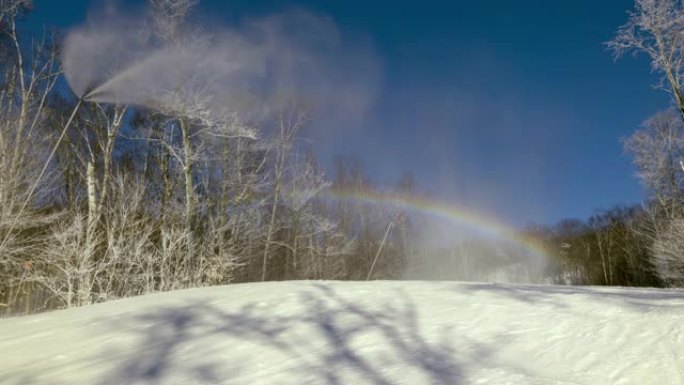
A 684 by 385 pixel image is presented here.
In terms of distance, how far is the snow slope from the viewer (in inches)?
155

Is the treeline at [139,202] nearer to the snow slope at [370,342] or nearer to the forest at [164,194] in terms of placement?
the forest at [164,194]

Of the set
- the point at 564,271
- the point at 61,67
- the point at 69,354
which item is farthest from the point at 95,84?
the point at 564,271

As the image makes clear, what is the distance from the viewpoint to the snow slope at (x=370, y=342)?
A: 12.9ft

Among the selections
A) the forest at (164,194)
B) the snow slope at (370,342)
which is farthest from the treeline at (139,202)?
the snow slope at (370,342)

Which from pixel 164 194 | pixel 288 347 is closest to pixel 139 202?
pixel 164 194

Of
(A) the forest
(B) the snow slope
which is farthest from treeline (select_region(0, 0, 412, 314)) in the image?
(B) the snow slope

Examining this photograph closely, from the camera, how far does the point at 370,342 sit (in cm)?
→ 498

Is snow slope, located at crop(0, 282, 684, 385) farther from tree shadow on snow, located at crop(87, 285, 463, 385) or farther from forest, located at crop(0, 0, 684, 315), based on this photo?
forest, located at crop(0, 0, 684, 315)

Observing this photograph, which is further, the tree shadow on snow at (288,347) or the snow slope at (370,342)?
the tree shadow on snow at (288,347)

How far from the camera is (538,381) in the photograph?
3635 mm

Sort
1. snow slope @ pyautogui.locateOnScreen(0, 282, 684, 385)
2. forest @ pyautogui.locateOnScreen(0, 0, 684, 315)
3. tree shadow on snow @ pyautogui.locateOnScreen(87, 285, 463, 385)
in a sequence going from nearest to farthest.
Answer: snow slope @ pyautogui.locateOnScreen(0, 282, 684, 385) → tree shadow on snow @ pyautogui.locateOnScreen(87, 285, 463, 385) → forest @ pyautogui.locateOnScreen(0, 0, 684, 315)

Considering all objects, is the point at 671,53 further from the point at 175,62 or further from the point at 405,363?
the point at 175,62

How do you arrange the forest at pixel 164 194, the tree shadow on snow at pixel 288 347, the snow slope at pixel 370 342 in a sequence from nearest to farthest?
1. the snow slope at pixel 370 342
2. the tree shadow on snow at pixel 288 347
3. the forest at pixel 164 194

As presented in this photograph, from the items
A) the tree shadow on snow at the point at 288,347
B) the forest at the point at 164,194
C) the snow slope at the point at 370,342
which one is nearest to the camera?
the snow slope at the point at 370,342
